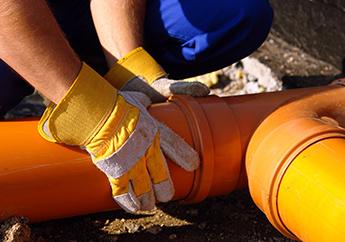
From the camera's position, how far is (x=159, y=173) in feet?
5.94

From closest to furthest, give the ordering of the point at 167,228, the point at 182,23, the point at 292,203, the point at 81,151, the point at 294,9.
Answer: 1. the point at 292,203
2. the point at 81,151
3. the point at 167,228
4. the point at 182,23
5. the point at 294,9

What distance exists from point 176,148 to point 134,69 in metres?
0.34

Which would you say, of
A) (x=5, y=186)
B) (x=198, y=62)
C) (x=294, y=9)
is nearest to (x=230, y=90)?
(x=294, y=9)

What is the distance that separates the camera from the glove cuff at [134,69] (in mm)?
2014

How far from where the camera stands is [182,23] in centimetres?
227

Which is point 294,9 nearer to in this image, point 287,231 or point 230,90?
point 230,90

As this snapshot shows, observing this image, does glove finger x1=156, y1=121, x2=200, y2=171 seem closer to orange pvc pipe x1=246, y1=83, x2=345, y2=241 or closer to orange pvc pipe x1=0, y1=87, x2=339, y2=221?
orange pvc pipe x1=0, y1=87, x2=339, y2=221

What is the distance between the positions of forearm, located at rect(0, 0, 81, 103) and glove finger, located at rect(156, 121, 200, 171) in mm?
308

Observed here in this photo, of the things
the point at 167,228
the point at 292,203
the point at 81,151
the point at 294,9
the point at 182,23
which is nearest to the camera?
the point at 292,203

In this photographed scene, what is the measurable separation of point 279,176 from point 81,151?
1.80 ft

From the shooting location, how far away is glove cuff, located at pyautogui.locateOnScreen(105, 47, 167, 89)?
2.01 meters

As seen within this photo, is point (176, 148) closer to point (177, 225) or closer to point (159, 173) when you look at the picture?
point (159, 173)

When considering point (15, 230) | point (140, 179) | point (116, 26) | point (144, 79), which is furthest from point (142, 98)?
point (15, 230)

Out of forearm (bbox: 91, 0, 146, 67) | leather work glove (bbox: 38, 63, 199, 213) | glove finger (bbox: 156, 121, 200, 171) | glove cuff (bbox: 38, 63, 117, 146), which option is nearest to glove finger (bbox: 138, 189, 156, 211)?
leather work glove (bbox: 38, 63, 199, 213)
